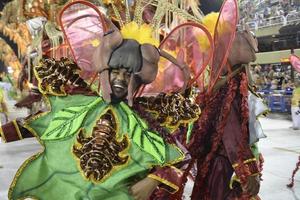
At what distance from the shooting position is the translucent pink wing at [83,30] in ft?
5.41

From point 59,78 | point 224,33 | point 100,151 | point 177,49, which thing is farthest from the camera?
point 224,33

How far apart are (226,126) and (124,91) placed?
0.74 m

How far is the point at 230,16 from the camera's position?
1.97 metres

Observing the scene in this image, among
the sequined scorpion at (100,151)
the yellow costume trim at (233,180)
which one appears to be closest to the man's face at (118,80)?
the sequined scorpion at (100,151)

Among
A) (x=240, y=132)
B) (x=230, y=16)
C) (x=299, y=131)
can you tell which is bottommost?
(x=299, y=131)

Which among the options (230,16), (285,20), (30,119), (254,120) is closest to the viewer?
(30,119)

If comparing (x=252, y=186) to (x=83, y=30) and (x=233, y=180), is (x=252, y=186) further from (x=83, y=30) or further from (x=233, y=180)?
(x=83, y=30)

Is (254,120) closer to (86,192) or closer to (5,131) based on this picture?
(86,192)

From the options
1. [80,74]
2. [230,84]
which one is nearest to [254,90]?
[230,84]

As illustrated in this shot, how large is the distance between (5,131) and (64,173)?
35 cm

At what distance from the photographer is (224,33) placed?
2.00 metres

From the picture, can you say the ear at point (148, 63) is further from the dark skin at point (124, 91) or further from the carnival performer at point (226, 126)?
the carnival performer at point (226, 126)

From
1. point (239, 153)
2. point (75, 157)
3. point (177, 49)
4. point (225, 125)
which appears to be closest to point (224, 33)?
point (177, 49)

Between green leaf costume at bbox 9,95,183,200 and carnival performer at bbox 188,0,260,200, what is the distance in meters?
0.57
